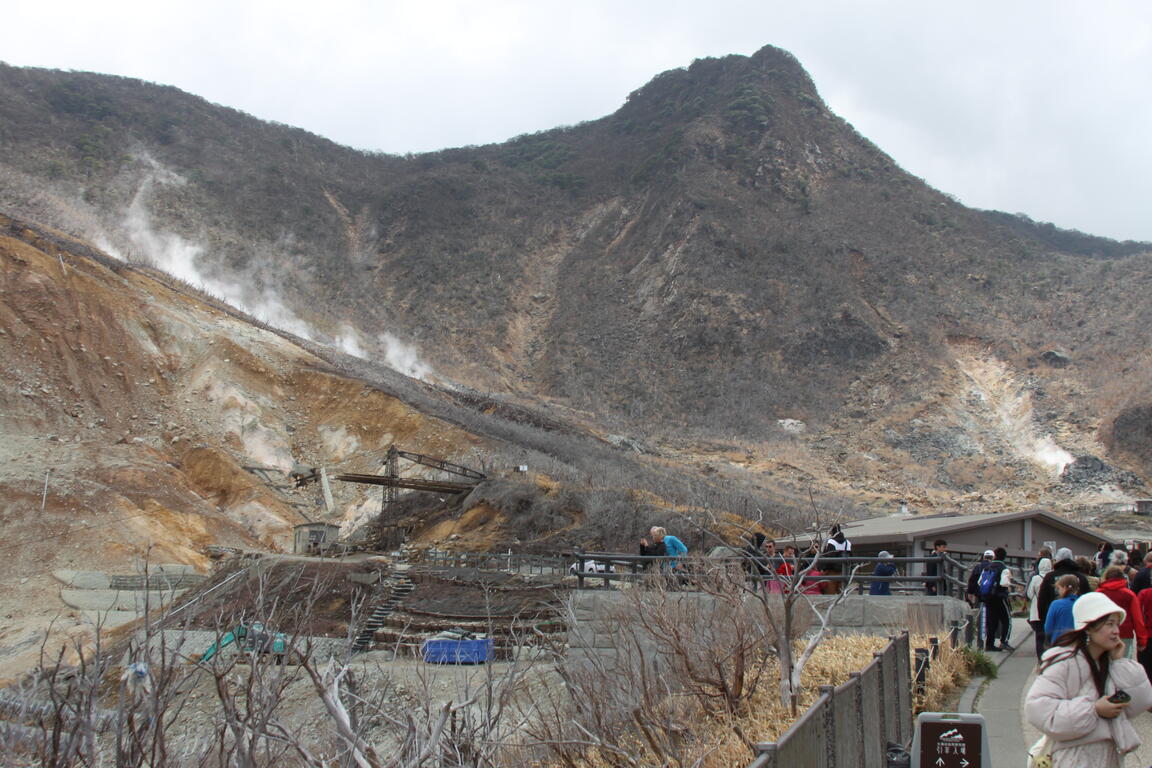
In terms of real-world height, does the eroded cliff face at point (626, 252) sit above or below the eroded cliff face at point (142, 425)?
above

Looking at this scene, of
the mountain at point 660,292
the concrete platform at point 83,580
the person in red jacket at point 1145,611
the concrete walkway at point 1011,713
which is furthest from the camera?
the mountain at point 660,292

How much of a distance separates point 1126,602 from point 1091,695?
379cm

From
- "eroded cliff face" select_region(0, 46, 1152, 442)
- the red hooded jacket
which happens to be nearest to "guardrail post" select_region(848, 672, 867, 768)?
the red hooded jacket

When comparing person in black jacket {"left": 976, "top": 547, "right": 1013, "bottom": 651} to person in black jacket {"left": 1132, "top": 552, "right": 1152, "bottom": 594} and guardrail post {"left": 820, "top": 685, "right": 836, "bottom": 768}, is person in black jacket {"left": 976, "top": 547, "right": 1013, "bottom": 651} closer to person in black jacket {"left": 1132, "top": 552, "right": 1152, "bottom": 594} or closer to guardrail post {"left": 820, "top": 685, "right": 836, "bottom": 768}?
Answer: person in black jacket {"left": 1132, "top": 552, "right": 1152, "bottom": 594}

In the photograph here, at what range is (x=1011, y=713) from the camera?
8.36 metres

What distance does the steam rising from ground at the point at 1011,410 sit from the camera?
177ft

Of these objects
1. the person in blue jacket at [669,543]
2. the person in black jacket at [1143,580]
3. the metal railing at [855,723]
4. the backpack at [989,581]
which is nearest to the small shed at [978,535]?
the backpack at [989,581]

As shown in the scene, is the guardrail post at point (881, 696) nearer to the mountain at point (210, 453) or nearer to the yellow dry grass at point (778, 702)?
the yellow dry grass at point (778, 702)

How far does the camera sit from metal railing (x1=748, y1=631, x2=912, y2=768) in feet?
14.0

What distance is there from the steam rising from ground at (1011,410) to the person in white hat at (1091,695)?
173 ft

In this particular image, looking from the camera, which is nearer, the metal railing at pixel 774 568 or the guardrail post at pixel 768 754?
the guardrail post at pixel 768 754

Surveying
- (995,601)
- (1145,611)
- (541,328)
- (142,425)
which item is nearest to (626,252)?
(541,328)

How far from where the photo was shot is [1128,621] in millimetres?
7559

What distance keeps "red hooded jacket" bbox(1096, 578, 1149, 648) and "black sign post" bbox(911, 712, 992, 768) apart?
8.05 feet
